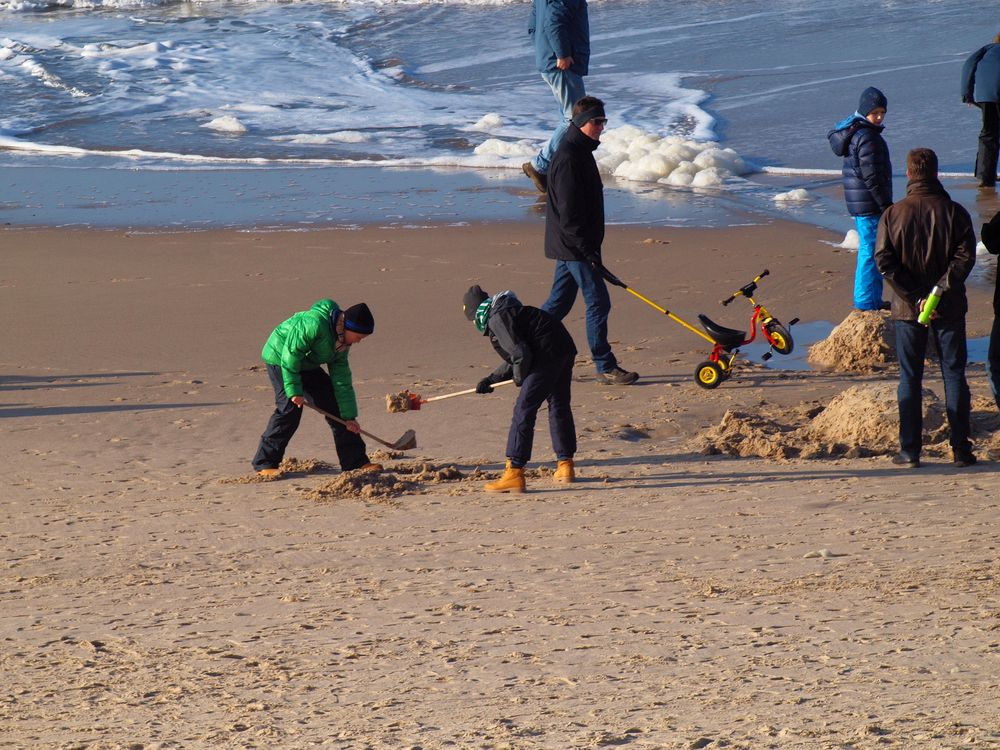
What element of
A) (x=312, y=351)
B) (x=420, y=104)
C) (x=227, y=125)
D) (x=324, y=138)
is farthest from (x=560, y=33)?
(x=420, y=104)

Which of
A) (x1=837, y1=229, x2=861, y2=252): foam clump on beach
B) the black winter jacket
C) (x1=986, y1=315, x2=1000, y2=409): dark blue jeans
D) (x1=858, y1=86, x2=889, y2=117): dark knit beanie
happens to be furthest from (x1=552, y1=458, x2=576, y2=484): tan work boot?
(x1=837, y1=229, x2=861, y2=252): foam clump on beach

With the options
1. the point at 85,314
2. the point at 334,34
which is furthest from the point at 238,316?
the point at 334,34

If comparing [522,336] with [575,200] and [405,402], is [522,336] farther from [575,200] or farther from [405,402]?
[575,200]

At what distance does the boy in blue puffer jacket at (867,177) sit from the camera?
8922 millimetres

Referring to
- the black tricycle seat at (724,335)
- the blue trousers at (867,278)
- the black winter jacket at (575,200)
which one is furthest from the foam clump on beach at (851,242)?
the black winter jacket at (575,200)

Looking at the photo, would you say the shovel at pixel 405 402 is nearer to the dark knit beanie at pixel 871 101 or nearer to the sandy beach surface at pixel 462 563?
the sandy beach surface at pixel 462 563

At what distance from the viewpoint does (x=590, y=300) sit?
8.09 meters

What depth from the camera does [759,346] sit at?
30.0 ft

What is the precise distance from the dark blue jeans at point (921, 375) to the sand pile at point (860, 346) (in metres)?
1.91

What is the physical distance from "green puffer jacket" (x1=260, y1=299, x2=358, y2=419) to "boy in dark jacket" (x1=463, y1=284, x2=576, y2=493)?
30.3 inches

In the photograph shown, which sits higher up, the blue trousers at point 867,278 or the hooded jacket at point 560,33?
the hooded jacket at point 560,33

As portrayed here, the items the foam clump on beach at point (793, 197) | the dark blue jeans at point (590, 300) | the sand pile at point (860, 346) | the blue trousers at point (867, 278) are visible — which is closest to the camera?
the dark blue jeans at point (590, 300)

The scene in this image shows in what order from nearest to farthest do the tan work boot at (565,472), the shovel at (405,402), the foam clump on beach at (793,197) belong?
the tan work boot at (565,472) → the shovel at (405,402) → the foam clump on beach at (793,197)

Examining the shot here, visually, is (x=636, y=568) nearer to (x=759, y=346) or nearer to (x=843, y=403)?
(x=843, y=403)
